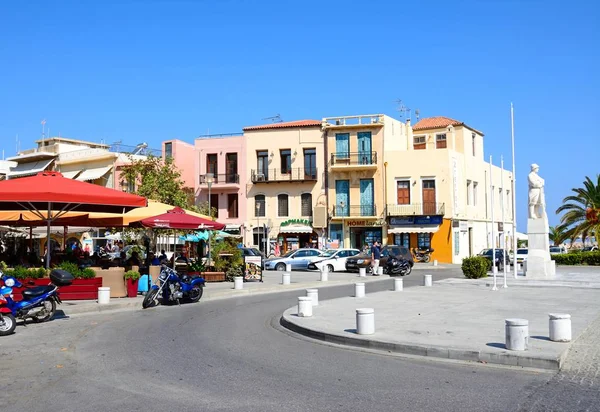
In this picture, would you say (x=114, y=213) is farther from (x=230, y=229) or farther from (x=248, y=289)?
(x=230, y=229)

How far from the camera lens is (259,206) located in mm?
51062

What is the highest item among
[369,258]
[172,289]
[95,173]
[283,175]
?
[95,173]

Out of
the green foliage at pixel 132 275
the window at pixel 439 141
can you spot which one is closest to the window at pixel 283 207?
the window at pixel 439 141

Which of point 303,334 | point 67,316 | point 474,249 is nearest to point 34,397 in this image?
point 303,334

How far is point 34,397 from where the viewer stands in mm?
6836

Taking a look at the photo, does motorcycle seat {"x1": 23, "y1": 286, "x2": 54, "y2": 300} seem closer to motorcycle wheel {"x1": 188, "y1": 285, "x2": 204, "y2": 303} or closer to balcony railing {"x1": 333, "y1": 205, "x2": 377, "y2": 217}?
motorcycle wheel {"x1": 188, "y1": 285, "x2": 204, "y2": 303}

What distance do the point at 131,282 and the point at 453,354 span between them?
11.4 m

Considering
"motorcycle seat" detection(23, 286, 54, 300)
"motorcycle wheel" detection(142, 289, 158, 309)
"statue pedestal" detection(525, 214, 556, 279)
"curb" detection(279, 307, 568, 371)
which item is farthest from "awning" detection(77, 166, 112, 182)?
"curb" detection(279, 307, 568, 371)

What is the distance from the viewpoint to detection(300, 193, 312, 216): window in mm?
50156

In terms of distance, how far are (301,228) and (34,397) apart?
42.8m

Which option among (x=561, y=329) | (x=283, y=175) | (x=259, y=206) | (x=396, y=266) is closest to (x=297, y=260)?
(x=396, y=266)

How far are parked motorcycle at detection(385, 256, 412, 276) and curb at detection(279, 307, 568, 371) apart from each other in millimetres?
21343

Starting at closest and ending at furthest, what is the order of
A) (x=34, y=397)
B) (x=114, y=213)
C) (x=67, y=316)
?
(x=34, y=397)
(x=67, y=316)
(x=114, y=213)

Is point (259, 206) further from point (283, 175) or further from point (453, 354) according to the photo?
point (453, 354)
